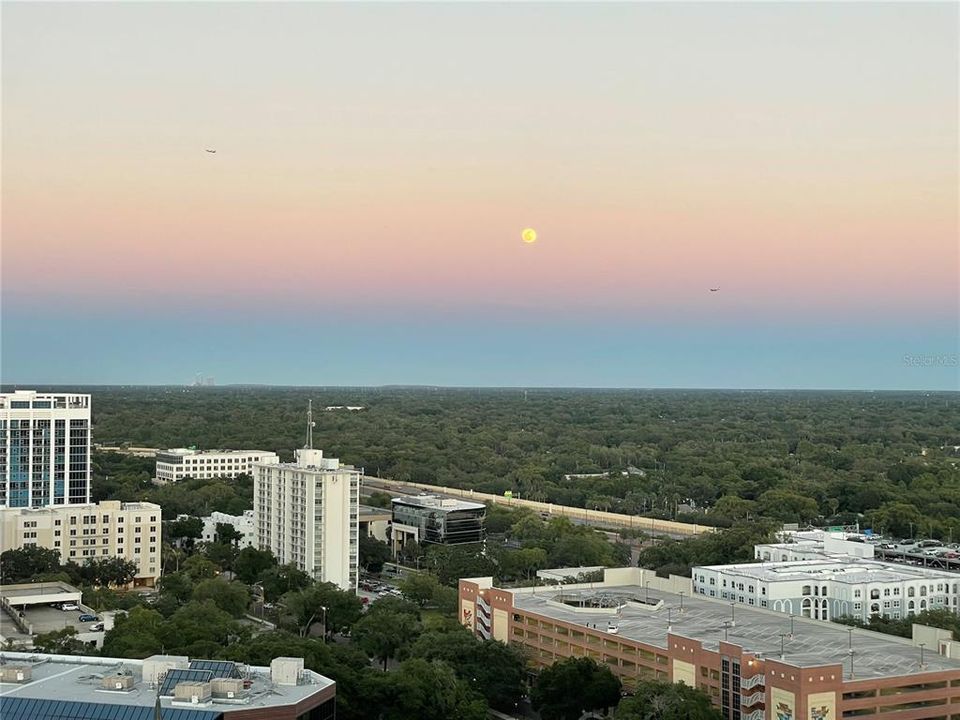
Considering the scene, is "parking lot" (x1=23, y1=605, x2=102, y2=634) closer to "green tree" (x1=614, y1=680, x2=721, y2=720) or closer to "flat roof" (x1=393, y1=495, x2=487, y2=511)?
"green tree" (x1=614, y1=680, x2=721, y2=720)

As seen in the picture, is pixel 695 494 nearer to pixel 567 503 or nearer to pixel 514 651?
pixel 567 503

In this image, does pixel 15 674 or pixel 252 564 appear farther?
pixel 252 564

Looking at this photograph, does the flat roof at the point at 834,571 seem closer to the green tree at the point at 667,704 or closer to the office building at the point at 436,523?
the green tree at the point at 667,704

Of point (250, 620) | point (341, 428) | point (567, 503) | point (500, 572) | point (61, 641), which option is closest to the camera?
point (61, 641)

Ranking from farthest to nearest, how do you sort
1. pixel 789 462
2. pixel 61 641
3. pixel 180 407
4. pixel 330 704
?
pixel 180 407, pixel 789 462, pixel 61 641, pixel 330 704

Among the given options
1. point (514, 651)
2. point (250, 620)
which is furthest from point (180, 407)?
point (514, 651)

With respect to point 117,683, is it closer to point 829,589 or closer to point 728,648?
point 728,648

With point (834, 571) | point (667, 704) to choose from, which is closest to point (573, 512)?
point (834, 571)
